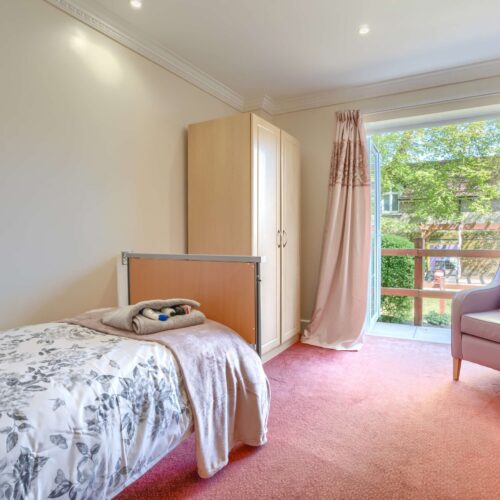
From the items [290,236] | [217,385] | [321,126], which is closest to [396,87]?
[321,126]

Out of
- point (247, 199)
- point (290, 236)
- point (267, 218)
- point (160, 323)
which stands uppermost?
point (247, 199)

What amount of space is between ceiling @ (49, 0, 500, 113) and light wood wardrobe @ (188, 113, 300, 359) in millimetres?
501

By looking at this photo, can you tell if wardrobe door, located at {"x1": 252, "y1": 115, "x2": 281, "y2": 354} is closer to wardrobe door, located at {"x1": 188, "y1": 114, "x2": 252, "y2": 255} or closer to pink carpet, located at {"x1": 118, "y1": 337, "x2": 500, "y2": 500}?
wardrobe door, located at {"x1": 188, "y1": 114, "x2": 252, "y2": 255}

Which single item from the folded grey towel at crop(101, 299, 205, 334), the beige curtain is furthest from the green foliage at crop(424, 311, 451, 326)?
the folded grey towel at crop(101, 299, 205, 334)

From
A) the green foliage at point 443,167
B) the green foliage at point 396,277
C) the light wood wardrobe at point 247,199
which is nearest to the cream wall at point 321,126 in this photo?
the green foliage at point 443,167

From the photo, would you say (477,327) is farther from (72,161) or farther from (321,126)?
(72,161)

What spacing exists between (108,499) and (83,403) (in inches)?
12.4

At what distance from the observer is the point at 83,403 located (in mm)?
997

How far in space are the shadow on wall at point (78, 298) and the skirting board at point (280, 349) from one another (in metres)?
1.21

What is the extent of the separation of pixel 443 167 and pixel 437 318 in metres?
1.54

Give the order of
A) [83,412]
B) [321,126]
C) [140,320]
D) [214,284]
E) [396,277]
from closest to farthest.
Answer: [83,412] → [140,320] → [214,284] → [321,126] → [396,277]

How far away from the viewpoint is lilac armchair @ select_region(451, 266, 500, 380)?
7.14 ft

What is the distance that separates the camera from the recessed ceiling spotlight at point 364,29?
7.67ft

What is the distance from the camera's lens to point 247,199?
2.63 meters
